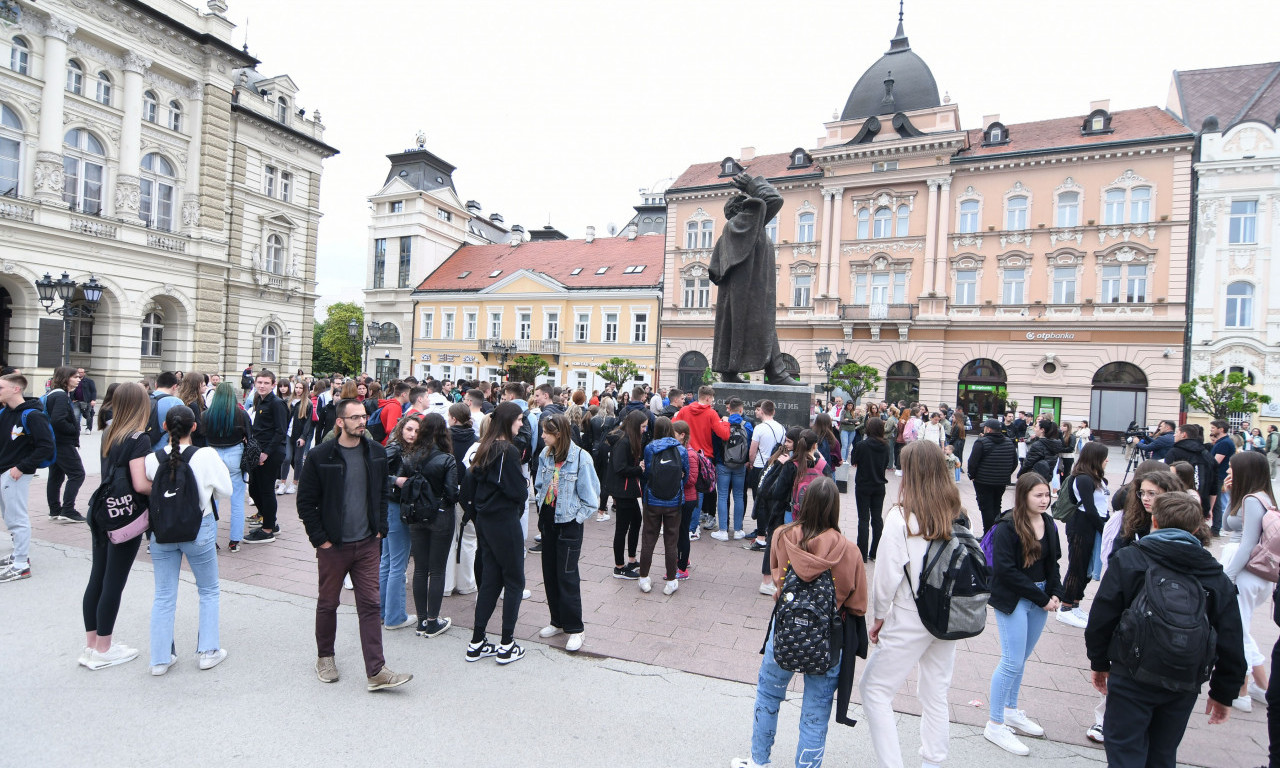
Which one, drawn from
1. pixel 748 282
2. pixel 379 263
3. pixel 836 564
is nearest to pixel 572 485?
pixel 836 564

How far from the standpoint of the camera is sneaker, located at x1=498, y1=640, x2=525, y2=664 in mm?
4539

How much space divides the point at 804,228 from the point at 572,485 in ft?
112

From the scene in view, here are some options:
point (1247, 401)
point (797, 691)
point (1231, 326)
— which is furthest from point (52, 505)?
point (1231, 326)

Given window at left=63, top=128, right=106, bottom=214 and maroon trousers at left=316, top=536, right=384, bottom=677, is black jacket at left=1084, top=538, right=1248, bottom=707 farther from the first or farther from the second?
window at left=63, top=128, right=106, bottom=214

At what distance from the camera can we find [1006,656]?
3.80 meters

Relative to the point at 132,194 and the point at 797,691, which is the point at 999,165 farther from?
the point at 132,194

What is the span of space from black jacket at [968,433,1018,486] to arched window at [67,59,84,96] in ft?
103

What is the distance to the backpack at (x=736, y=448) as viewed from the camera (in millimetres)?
8086

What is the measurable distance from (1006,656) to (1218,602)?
47.9 inches

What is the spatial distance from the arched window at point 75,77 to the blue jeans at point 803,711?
1242 inches

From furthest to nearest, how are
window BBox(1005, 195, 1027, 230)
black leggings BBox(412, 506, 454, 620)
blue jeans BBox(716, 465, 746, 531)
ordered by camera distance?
1. window BBox(1005, 195, 1027, 230)
2. blue jeans BBox(716, 465, 746, 531)
3. black leggings BBox(412, 506, 454, 620)

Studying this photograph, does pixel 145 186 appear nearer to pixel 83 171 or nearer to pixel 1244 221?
pixel 83 171

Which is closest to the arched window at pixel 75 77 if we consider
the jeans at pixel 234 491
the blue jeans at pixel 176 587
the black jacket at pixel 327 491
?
the jeans at pixel 234 491

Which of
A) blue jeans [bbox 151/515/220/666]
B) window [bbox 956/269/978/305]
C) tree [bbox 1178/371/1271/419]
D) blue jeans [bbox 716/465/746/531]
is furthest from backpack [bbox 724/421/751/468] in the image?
window [bbox 956/269/978/305]
